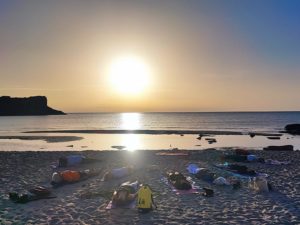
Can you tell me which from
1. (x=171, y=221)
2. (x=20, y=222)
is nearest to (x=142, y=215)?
(x=171, y=221)

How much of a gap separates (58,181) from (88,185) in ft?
5.37

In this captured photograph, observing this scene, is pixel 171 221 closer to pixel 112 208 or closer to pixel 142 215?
pixel 142 215

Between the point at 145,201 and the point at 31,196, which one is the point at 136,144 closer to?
the point at 31,196

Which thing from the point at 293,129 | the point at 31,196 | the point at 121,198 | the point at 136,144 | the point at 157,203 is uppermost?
the point at 293,129

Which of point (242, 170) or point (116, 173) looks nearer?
point (116, 173)

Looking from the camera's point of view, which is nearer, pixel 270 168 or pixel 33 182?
pixel 33 182

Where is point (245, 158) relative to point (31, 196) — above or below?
above

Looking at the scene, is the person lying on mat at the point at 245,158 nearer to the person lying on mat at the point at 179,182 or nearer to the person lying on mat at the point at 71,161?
the person lying on mat at the point at 179,182

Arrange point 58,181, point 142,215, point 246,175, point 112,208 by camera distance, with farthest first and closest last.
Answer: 1. point 246,175
2. point 58,181
3. point 112,208
4. point 142,215

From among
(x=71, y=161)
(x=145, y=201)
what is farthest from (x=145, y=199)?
(x=71, y=161)

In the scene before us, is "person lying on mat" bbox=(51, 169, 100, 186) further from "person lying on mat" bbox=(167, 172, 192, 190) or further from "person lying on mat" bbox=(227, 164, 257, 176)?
"person lying on mat" bbox=(227, 164, 257, 176)

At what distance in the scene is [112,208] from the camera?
14.4 metres

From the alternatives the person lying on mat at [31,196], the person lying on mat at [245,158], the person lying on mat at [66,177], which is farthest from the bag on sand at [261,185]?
the person lying on mat at [31,196]

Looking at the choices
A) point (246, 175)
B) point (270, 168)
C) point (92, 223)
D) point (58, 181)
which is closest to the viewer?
point (92, 223)
